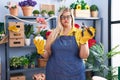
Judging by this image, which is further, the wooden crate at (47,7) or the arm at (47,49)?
the wooden crate at (47,7)

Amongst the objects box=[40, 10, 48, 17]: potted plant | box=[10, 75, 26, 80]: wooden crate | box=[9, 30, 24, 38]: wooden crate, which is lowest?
box=[10, 75, 26, 80]: wooden crate

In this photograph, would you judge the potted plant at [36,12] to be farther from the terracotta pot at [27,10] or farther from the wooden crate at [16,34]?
the wooden crate at [16,34]

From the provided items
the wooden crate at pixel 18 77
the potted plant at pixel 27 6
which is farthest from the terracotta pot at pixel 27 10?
the wooden crate at pixel 18 77

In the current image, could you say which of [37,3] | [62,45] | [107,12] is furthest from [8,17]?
[107,12]

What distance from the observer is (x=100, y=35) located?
356 cm

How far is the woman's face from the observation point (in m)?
1.71

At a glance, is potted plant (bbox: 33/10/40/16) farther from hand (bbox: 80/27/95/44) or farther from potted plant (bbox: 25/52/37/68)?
hand (bbox: 80/27/95/44)

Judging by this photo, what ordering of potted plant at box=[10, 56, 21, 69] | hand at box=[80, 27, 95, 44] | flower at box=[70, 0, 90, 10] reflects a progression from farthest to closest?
flower at box=[70, 0, 90, 10]
potted plant at box=[10, 56, 21, 69]
hand at box=[80, 27, 95, 44]

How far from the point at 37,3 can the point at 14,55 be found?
36.4 inches

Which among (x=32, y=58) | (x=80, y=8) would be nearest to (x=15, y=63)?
(x=32, y=58)

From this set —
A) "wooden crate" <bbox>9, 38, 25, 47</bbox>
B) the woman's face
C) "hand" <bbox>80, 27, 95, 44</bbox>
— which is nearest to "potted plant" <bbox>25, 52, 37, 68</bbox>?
"wooden crate" <bbox>9, 38, 25, 47</bbox>

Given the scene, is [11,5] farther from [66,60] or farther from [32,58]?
[66,60]

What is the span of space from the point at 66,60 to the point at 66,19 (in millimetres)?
355

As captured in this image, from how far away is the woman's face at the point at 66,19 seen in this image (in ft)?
5.63
